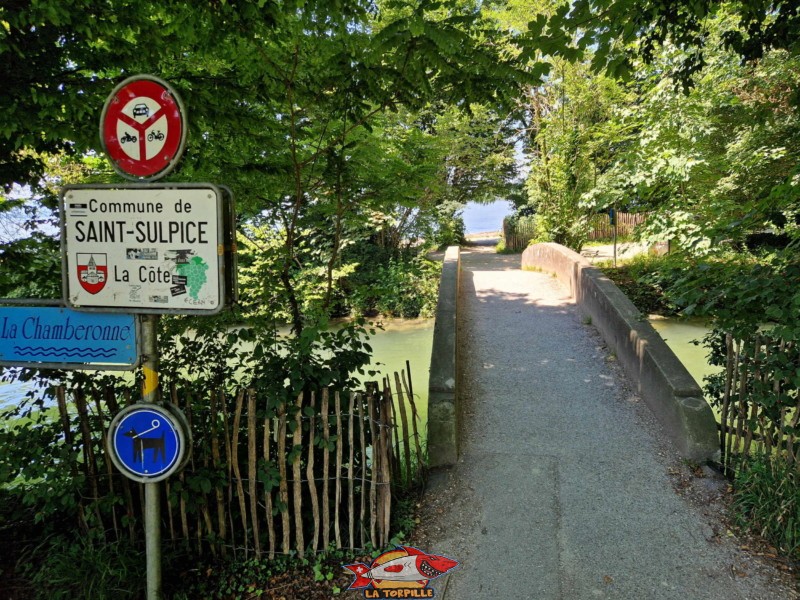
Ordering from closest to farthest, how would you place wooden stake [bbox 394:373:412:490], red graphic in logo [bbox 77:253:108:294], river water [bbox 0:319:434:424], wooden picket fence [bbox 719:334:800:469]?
red graphic in logo [bbox 77:253:108:294], wooden picket fence [bbox 719:334:800:469], wooden stake [bbox 394:373:412:490], river water [bbox 0:319:434:424]

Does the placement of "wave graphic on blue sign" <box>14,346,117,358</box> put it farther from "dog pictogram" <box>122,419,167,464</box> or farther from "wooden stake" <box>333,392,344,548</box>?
"wooden stake" <box>333,392,344,548</box>

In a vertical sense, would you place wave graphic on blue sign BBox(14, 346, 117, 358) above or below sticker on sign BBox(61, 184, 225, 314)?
below

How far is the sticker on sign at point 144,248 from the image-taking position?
223 cm

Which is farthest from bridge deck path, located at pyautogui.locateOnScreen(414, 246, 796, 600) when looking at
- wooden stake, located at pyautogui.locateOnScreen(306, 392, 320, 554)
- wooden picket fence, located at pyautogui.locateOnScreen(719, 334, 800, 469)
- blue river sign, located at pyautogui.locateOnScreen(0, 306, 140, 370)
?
blue river sign, located at pyautogui.locateOnScreen(0, 306, 140, 370)

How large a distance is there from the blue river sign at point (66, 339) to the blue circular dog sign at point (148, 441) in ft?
0.85

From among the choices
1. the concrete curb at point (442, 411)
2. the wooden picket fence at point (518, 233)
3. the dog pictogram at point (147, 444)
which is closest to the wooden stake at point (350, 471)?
the concrete curb at point (442, 411)

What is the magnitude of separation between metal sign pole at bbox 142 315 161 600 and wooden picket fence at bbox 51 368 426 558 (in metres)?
0.63

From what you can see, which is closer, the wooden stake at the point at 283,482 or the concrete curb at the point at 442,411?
the wooden stake at the point at 283,482

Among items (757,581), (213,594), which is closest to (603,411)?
(757,581)

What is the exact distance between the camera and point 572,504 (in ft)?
12.7

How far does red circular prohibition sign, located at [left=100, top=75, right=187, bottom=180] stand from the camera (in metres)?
2.20

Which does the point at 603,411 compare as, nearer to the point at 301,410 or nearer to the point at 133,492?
the point at 301,410

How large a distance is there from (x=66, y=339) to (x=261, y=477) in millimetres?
1523

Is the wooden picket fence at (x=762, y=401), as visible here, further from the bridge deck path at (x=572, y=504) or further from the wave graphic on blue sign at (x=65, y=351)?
the wave graphic on blue sign at (x=65, y=351)
